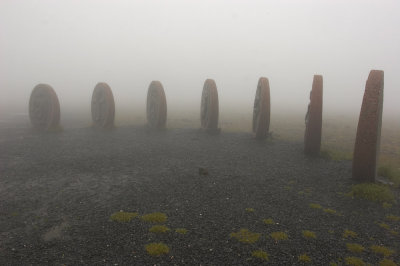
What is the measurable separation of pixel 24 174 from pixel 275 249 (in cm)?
1076

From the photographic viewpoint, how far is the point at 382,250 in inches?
264

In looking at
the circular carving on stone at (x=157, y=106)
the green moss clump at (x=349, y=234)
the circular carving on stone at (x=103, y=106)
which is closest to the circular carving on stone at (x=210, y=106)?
the circular carving on stone at (x=157, y=106)

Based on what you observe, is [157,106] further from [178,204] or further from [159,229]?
[159,229]

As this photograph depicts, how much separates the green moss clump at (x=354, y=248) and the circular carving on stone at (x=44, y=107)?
67.0 ft

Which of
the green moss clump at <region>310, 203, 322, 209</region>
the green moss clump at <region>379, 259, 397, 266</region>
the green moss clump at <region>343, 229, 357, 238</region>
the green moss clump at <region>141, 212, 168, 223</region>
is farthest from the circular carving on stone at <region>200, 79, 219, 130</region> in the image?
the green moss clump at <region>379, 259, 397, 266</region>

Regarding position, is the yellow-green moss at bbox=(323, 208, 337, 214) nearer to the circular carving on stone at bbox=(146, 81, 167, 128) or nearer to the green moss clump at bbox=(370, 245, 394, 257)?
the green moss clump at bbox=(370, 245, 394, 257)

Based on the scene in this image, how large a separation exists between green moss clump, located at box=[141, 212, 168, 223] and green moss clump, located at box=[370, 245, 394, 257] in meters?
5.22

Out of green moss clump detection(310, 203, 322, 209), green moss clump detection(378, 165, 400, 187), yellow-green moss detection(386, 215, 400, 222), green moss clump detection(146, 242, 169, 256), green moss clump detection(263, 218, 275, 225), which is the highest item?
green moss clump detection(378, 165, 400, 187)

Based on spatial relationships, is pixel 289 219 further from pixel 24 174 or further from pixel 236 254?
pixel 24 174

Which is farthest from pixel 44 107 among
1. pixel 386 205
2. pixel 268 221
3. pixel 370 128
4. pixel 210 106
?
pixel 386 205

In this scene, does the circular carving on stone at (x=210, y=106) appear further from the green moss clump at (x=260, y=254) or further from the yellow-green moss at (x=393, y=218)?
the green moss clump at (x=260, y=254)

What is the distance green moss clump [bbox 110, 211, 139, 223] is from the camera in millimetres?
8154

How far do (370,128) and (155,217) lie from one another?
8237 mm

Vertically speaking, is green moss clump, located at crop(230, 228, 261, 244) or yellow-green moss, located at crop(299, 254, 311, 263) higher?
green moss clump, located at crop(230, 228, 261, 244)
